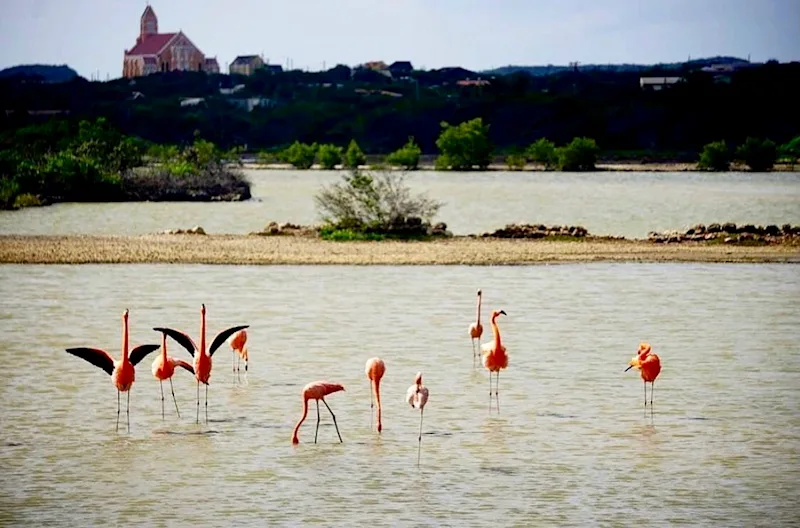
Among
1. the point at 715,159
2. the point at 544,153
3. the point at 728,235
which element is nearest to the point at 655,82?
the point at 544,153

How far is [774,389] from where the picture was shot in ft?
53.6

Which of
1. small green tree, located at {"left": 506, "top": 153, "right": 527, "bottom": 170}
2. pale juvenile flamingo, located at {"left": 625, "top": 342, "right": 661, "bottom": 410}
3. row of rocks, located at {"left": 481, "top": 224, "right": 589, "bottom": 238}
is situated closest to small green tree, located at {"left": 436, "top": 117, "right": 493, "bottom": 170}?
small green tree, located at {"left": 506, "top": 153, "right": 527, "bottom": 170}

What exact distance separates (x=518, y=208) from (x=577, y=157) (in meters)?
40.5

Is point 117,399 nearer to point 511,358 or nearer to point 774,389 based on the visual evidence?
point 511,358

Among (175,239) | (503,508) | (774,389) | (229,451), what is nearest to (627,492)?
(503,508)

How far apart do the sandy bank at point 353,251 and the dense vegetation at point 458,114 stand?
2502 inches

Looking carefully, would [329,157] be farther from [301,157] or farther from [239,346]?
[239,346]

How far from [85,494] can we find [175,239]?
22392 mm

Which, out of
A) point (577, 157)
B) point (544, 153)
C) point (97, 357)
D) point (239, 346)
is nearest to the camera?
point (97, 357)

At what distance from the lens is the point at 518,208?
5231 centimetres

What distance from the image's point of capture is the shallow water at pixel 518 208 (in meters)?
40.8

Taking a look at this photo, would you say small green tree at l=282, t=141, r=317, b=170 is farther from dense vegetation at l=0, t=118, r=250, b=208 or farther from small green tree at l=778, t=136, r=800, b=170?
dense vegetation at l=0, t=118, r=250, b=208

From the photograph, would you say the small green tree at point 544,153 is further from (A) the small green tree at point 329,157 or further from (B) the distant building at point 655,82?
(B) the distant building at point 655,82

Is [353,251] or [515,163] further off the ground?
[515,163]
